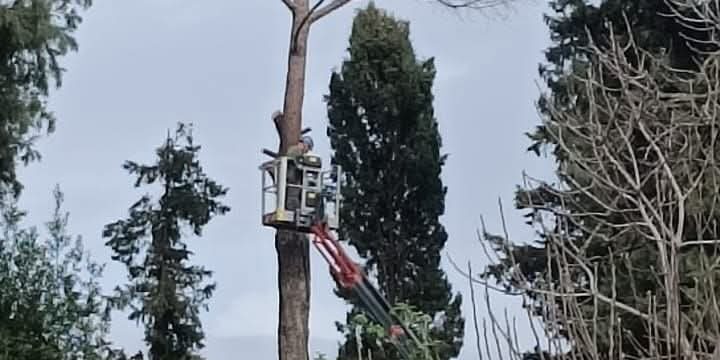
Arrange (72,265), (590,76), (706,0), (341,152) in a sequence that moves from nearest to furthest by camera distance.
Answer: (590,76)
(706,0)
(72,265)
(341,152)

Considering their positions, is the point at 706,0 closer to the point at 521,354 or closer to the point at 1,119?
the point at 521,354

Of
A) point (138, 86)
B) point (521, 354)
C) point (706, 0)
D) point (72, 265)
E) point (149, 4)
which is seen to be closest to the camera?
point (521, 354)

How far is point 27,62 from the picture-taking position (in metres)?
9.70

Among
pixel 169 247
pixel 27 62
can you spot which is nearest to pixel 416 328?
pixel 27 62

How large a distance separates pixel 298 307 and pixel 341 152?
8481 mm

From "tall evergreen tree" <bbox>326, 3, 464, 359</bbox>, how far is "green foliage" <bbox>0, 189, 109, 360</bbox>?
4469 millimetres

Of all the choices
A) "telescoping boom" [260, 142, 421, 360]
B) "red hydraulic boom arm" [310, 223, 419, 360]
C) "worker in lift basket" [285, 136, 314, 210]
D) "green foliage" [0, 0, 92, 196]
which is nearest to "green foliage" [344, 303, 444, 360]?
"telescoping boom" [260, 142, 421, 360]

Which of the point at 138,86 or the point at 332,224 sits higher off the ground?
the point at 138,86

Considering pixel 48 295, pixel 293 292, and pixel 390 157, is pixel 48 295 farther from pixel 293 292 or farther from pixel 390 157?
pixel 390 157

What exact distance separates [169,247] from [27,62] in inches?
189

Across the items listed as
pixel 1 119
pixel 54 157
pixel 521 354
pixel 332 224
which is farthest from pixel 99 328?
pixel 521 354

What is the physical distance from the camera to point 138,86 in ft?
44.4

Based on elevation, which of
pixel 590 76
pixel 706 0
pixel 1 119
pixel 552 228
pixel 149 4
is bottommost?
pixel 552 228

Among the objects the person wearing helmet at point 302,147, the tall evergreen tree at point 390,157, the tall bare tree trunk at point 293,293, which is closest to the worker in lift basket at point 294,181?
the person wearing helmet at point 302,147
